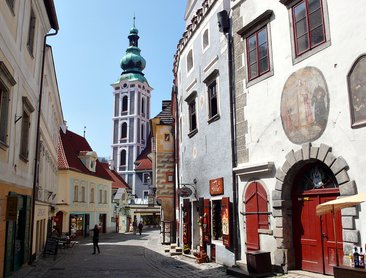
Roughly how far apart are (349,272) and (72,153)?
36148 mm

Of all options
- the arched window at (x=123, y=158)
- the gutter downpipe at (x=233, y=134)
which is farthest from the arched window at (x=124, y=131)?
the gutter downpipe at (x=233, y=134)

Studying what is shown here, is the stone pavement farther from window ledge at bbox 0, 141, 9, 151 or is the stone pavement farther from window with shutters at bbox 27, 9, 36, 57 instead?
window with shutters at bbox 27, 9, 36, 57

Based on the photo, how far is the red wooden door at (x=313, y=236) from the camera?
34.1 feet

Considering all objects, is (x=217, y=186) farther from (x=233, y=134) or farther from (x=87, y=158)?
(x=87, y=158)

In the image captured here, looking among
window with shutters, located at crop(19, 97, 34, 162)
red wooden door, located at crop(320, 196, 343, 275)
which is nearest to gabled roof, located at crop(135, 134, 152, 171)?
window with shutters, located at crop(19, 97, 34, 162)

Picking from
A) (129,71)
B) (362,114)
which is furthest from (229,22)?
(129,71)

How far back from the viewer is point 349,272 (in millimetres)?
7828

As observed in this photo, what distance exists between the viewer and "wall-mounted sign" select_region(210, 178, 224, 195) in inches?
614

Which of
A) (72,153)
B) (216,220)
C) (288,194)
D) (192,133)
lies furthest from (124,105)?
(288,194)

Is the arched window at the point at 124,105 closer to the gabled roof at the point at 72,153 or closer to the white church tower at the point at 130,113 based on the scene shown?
the white church tower at the point at 130,113

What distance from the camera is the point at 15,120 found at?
12312mm

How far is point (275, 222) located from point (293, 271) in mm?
1428

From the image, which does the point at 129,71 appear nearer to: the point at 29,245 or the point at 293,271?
the point at 29,245

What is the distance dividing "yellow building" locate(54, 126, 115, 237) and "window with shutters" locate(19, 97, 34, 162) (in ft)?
61.9
